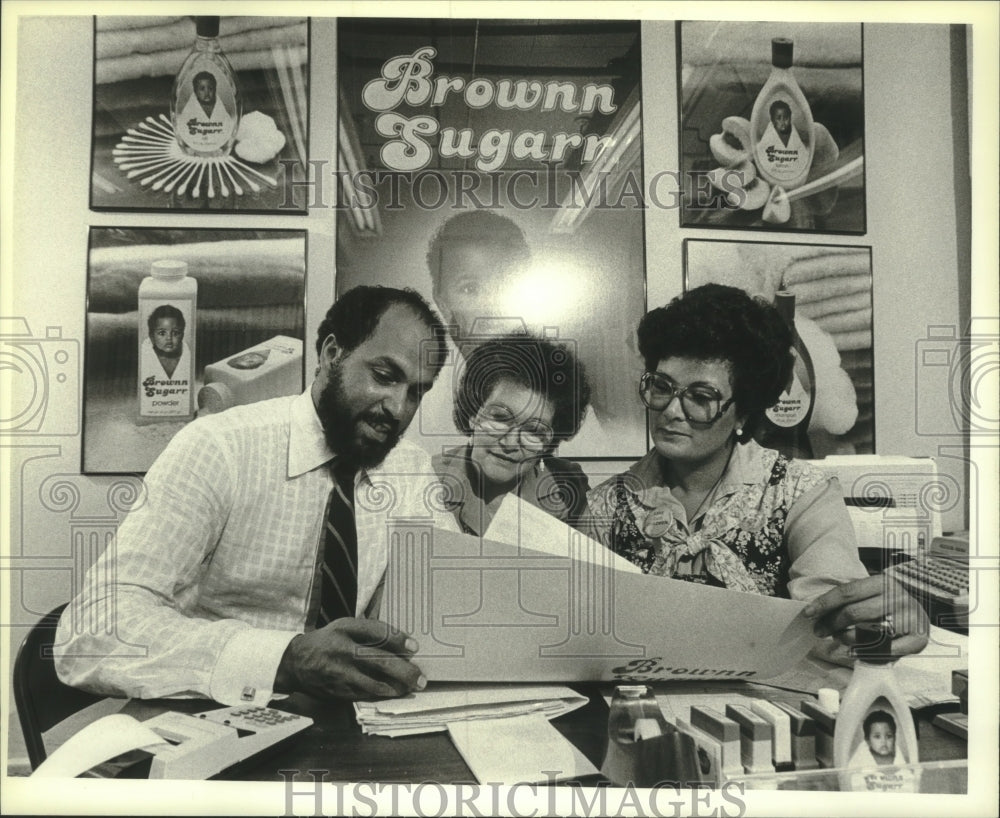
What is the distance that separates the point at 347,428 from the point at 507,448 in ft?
1.11

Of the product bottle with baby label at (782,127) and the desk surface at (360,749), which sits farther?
the product bottle with baby label at (782,127)

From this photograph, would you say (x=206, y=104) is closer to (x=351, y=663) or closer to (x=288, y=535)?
(x=288, y=535)

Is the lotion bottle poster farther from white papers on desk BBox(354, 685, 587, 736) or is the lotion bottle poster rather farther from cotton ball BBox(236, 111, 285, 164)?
white papers on desk BBox(354, 685, 587, 736)

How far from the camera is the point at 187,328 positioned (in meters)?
1.79

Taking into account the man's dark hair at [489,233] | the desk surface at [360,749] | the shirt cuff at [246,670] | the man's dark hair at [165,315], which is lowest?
the desk surface at [360,749]

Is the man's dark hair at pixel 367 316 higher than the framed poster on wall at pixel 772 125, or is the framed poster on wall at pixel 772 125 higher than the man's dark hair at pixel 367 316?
A: the framed poster on wall at pixel 772 125

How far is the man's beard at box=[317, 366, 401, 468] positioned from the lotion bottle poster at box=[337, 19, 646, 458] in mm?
67

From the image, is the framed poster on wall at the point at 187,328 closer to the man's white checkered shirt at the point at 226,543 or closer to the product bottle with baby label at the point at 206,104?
the man's white checkered shirt at the point at 226,543

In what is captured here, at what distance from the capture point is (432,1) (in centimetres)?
183

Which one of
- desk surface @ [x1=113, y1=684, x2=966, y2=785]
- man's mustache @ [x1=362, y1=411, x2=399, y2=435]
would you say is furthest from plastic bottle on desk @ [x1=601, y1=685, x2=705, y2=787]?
man's mustache @ [x1=362, y1=411, x2=399, y2=435]

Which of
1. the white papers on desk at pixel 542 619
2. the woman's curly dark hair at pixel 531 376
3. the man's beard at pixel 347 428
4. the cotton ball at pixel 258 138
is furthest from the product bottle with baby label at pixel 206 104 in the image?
the white papers on desk at pixel 542 619

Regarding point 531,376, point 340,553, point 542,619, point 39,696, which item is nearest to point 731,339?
point 531,376

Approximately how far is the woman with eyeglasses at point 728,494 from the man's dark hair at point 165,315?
0.94m

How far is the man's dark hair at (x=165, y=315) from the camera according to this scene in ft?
5.89
